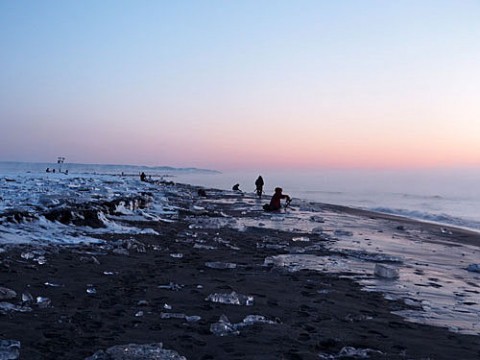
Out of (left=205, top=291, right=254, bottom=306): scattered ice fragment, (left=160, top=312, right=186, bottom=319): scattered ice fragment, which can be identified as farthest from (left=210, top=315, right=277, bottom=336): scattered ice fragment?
(left=205, top=291, right=254, bottom=306): scattered ice fragment

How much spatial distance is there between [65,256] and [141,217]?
6.87 metres

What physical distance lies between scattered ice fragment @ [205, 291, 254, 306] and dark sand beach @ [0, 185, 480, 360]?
0.29 ft

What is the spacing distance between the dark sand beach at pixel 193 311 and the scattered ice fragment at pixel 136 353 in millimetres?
108

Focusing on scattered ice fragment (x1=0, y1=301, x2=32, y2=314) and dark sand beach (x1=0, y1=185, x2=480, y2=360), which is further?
scattered ice fragment (x1=0, y1=301, x2=32, y2=314)

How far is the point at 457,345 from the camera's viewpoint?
15.5ft

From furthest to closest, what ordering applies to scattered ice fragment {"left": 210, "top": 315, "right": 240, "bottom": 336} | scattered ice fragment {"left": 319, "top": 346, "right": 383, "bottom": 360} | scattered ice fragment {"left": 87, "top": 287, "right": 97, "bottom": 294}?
scattered ice fragment {"left": 87, "top": 287, "right": 97, "bottom": 294} → scattered ice fragment {"left": 210, "top": 315, "right": 240, "bottom": 336} → scattered ice fragment {"left": 319, "top": 346, "right": 383, "bottom": 360}

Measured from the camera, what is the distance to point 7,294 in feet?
17.0

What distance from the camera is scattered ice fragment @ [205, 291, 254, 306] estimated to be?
5629mm

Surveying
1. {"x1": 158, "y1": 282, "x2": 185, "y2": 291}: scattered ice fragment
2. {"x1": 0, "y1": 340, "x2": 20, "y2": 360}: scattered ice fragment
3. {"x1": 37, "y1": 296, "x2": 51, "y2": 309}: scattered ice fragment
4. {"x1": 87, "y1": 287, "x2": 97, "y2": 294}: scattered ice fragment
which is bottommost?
{"x1": 87, "y1": 287, "x2": 97, "y2": 294}: scattered ice fragment

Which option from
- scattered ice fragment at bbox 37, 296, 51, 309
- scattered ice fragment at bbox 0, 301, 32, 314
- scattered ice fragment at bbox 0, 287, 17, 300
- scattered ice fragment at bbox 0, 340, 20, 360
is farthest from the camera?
scattered ice fragment at bbox 0, 287, 17, 300

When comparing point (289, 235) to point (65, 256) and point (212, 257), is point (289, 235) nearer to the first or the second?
point (212, 257)

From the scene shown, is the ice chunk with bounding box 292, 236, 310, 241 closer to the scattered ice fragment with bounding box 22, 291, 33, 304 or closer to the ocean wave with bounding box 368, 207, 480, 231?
the scattered ice fragment with bounding box 22, 291, 33, 304

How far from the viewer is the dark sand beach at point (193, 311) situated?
413 cm

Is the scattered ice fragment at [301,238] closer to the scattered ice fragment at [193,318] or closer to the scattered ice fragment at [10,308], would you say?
the scattered ice fragment at [193,318]
